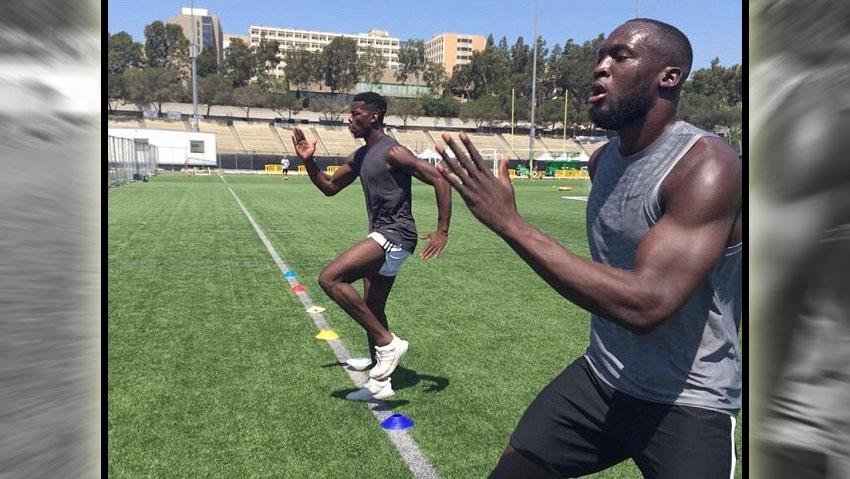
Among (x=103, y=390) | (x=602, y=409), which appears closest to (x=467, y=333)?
(x=602, y=409)

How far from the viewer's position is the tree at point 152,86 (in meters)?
66.6

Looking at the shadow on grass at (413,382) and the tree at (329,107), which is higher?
the tree at (329,107)

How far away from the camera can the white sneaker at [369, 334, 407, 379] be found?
399 cm

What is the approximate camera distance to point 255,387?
419cm

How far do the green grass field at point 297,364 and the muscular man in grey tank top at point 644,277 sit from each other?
0.28 meters

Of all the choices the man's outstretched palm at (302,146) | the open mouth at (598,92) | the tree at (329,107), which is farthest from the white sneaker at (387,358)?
the tree at (329,107)

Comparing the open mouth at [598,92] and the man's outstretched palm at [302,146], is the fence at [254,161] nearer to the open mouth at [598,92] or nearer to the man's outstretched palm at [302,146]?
the man's outstretched palm at [302,146]

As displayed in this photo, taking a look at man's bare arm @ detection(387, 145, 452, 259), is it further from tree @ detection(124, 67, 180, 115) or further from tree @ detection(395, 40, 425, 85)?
tree @ detection(395, 40, 425, 85)

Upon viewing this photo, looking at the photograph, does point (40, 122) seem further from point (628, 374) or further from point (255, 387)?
point (255, 387)

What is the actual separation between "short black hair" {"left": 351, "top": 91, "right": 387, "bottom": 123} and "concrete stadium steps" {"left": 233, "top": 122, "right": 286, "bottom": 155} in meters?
53.8

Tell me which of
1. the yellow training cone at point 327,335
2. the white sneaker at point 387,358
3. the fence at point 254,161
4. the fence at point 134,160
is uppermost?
A: the fence at point 254,161

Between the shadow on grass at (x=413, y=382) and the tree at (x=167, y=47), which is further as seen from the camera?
the tree at (x=167, y=47)

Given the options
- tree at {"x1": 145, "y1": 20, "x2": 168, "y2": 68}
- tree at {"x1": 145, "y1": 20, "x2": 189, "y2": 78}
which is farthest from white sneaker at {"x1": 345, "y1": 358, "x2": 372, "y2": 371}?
tree at {"x1": 145, "y1": 20, "x2": 168, "y2": 68}

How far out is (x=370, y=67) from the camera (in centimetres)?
8538
